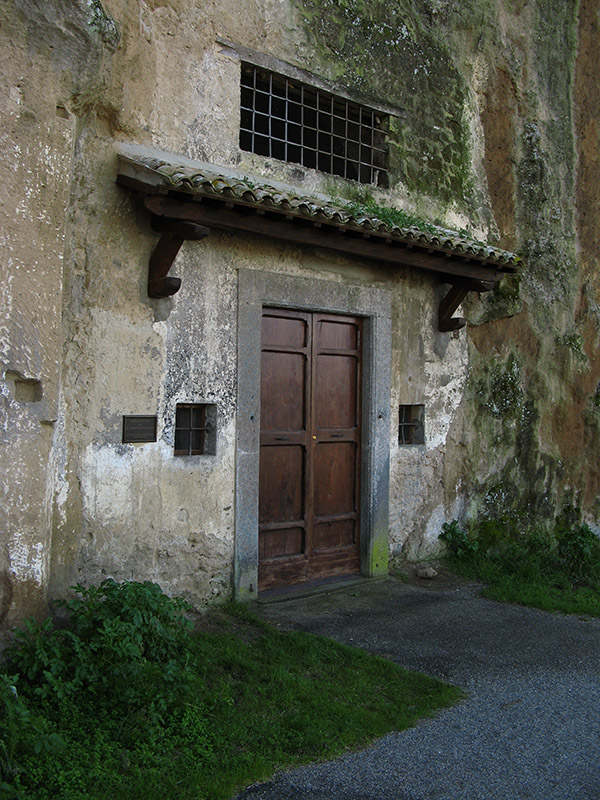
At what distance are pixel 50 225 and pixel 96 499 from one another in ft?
6.30

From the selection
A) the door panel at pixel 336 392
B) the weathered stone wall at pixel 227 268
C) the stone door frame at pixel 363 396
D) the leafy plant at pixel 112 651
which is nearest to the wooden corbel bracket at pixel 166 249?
the weathered stone wall at pixel 227 268

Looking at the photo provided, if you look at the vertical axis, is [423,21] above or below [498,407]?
above

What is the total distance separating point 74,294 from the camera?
5.11 m

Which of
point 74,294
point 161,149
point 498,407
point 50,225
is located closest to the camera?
point 50,225

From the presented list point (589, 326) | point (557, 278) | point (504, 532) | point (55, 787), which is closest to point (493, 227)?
point (557, 278)

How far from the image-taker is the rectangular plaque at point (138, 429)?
538 centimetres

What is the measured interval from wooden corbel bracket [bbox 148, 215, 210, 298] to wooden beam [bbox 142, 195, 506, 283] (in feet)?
0.30

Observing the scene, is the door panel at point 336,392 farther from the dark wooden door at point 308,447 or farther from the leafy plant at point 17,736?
the leafy plant at point 17,736

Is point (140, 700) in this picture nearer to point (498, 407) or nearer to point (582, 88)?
point (498, 407)

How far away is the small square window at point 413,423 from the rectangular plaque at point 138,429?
2982mm

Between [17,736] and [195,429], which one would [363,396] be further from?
[17,736]

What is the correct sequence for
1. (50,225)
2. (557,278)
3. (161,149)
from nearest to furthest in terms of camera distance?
(50,225) → (161,149) → (557,278)

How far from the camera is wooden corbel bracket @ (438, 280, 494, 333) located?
7289 mm

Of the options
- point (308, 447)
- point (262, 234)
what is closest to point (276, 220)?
point (262, 234)
